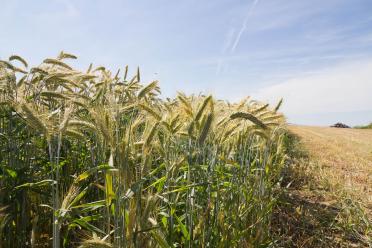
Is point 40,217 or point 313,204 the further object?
point 313,204

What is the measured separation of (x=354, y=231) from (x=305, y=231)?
0.51m

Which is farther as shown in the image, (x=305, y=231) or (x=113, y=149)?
(x=305, y=231)

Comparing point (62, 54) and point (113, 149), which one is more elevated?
point (62, 54)

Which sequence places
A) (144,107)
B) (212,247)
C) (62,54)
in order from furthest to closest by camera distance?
(62,54)
(212,247)
(144,107)

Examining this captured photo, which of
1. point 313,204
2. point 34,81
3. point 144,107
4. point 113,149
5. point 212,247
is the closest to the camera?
point 113,149

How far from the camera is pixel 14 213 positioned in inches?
90.3

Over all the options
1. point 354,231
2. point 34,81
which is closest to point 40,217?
point 34,81

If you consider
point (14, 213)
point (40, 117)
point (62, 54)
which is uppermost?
point (62, 54)

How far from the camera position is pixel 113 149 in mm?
1457

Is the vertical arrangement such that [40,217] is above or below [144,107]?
below

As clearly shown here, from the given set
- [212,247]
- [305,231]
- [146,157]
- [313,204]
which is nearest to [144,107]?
[146,157]

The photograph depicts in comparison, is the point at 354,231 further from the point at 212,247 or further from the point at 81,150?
the point at 81,150

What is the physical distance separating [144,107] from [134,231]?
1.94 feet

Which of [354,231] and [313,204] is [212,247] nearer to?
[354,231]
